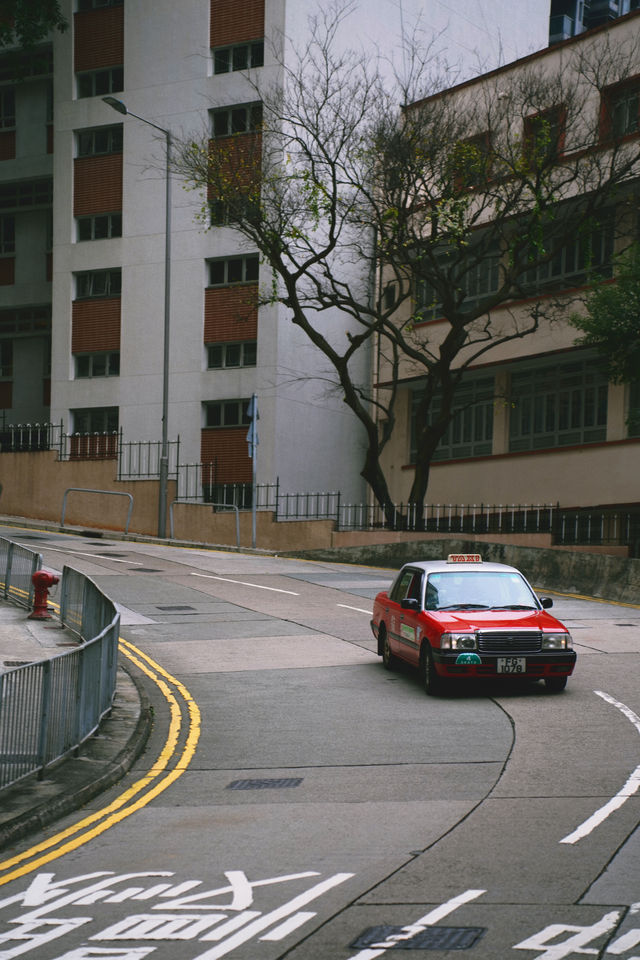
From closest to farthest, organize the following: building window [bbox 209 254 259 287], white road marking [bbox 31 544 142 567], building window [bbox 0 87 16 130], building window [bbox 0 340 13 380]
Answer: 1. white road marking [bbox 31 544 142 567]
2. building window [bbox 209 254 259 287]
3. building window [bbox 0 87 16 130]
4. building window [bbox 0 340 13 380]

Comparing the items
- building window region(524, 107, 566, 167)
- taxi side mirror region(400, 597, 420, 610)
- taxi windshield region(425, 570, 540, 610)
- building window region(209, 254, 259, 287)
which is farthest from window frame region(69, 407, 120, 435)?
taxi side mirror region(400, 597, 420, 610)

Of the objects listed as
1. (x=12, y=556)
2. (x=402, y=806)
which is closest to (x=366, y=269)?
(x=12, y=556)

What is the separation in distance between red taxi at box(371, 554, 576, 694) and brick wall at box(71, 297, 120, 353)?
92.4 ft

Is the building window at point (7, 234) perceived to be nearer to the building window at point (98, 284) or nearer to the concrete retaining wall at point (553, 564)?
the building window at point (98, 284)

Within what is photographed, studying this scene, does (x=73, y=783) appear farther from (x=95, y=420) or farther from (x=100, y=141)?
(x=100, y=141)

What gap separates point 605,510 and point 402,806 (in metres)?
27.0

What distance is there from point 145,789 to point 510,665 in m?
5.72

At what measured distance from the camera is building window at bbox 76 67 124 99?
45.1 meters

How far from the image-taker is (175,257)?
4350 centimetres

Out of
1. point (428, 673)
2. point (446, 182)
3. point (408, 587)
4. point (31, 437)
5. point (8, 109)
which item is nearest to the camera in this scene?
point (428, 673)

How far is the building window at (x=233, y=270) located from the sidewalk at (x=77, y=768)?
25.3 m

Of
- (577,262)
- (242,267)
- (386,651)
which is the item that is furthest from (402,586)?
(242,267)

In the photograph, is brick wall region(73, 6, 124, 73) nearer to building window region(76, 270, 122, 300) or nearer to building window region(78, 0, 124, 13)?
building window region(78, 0, 124, 13)

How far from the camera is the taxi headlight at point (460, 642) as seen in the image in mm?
15859
